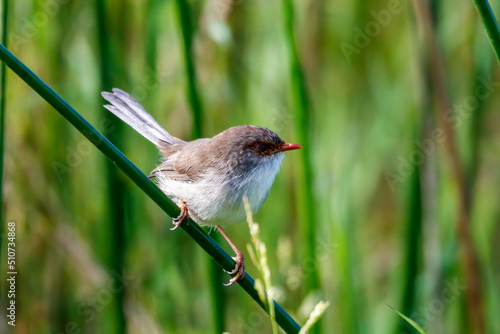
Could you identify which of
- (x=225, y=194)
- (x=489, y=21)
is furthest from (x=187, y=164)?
(x=489, y=21)

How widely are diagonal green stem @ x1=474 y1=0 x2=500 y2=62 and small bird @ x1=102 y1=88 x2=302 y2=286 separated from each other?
1.11 m

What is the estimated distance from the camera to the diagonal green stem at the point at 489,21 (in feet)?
5.23

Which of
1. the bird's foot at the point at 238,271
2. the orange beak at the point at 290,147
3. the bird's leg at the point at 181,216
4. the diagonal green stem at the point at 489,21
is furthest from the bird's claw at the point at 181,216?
the diagonal green stem at the point at 489,21

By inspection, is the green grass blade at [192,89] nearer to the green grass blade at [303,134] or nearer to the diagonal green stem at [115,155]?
the green grass blade at [303,134]

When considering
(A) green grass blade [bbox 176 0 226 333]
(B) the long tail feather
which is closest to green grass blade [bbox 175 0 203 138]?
(A) green grass blade [bbox 176 0 226 333]

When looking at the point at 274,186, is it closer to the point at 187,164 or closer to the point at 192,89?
the point at 187,164

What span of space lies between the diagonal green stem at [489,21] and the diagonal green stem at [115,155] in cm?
107

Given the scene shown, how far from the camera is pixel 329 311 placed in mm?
3723

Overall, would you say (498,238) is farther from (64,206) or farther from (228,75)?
(64,206)

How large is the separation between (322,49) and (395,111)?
0.81 metres

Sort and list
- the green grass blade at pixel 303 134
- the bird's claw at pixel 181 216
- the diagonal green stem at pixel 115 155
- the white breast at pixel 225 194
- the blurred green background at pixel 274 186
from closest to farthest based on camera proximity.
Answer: the diagonal green stem at pixel 115 155 → the bird's claw at pixel 181 216 → the white breast at pixel 225 194 → the green grass blade at pixel 303 134 → the blurred green background at pixel 274 186

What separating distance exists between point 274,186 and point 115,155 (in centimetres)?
218

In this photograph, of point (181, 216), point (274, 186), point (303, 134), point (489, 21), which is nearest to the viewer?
point (489, 21)

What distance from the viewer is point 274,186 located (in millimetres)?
Answer: 3787
